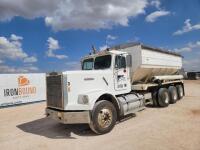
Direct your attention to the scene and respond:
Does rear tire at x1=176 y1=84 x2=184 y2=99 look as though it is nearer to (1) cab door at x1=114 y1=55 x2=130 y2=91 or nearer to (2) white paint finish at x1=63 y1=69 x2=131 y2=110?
(1) cab door at x1=114 y1=55 x2=130 y2=91

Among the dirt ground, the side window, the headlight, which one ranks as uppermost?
the side window

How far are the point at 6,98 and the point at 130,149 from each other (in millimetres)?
14061

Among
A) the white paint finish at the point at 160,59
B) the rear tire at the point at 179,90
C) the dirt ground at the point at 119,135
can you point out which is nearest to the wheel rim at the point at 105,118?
the dirt ground at the point at 119,135

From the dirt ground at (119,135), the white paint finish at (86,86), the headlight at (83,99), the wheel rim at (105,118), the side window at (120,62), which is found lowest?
the dirt ground at (119,135)

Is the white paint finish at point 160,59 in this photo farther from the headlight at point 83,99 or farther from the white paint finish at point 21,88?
the white paint finish at point 21,88

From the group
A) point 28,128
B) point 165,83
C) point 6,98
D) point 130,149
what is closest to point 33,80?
point 6,98

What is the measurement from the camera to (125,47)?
1104 cm

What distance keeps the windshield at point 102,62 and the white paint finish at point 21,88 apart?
10.9 m

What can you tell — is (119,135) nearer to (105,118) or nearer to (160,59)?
(105,118)

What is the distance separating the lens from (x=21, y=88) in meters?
18.2

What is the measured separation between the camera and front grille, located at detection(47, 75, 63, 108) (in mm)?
7527

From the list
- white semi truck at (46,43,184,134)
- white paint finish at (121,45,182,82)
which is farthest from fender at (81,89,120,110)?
white paint finish at (121,45,182,82)

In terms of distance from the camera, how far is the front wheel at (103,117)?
7.40 meters

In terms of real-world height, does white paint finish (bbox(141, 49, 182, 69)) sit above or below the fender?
above
